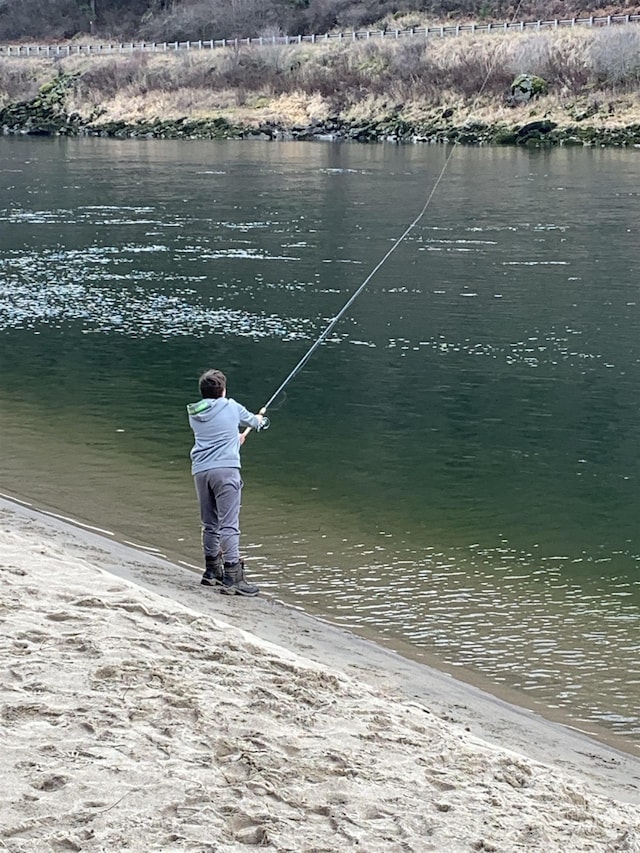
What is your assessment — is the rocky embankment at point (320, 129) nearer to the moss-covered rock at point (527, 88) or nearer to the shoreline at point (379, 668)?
the moss-covered rock at point (527, 88)

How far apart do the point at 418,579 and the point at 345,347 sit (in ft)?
27.2

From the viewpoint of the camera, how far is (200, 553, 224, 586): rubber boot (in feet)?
27.5

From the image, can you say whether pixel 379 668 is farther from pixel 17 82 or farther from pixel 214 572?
pixel 17 82

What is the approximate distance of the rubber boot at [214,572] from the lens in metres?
8.39

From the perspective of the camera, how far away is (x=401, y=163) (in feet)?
143

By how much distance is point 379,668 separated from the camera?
7176 mm

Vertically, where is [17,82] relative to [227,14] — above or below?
below

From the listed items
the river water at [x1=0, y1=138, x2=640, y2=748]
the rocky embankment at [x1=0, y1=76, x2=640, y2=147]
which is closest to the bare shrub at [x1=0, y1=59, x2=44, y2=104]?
the rocky embankment at [x1=0, y1=76, x2=640, y2=147]

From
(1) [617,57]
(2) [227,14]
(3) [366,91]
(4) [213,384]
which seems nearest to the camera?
(4) [213,384]

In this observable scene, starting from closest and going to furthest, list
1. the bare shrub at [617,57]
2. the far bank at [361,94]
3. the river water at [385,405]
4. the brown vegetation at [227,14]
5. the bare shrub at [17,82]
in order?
1. the river water at [385,405]
2. the far bank at [361,94]
3. the bare shrub at [617,57]
4. the brown vegetation at [227,14]
5. the bare shrub at [17,82]

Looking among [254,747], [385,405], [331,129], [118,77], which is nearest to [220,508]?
[254,747]

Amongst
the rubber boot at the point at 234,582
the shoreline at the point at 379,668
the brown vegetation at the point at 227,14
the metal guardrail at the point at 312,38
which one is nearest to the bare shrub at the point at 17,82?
the metal guardrail at the point at 312,38

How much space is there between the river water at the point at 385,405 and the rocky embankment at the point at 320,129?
2257 cm

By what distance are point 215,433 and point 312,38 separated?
72.7 metres
